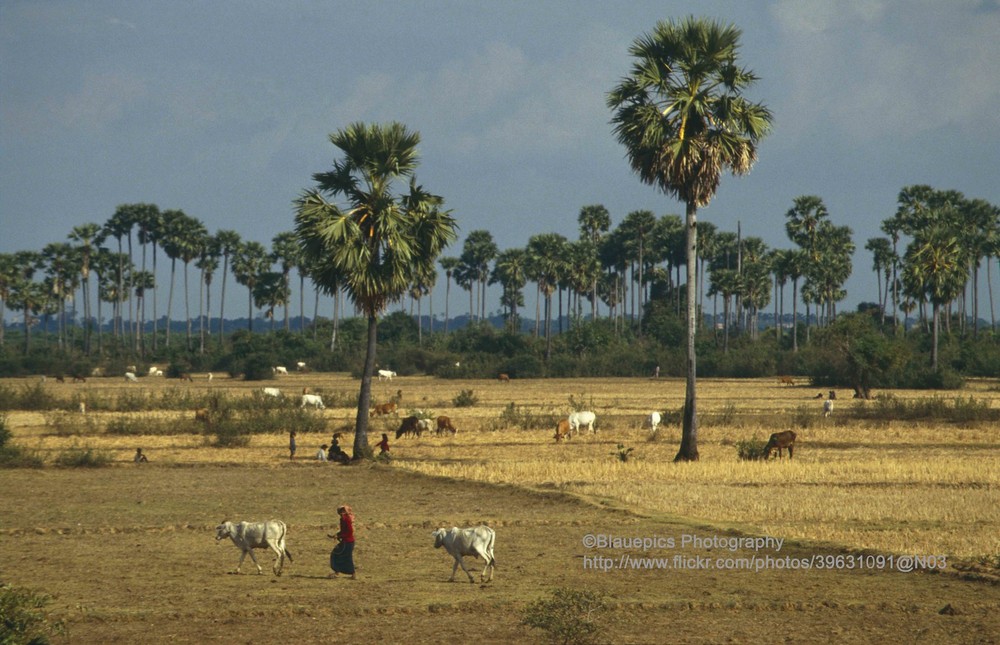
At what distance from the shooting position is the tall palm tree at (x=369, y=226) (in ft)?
117

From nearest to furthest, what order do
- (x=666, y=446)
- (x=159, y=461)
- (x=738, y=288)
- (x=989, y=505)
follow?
(x=989, y=505) → (x=159, y=461) → (x=666, y=446) → (x=738, y=288)

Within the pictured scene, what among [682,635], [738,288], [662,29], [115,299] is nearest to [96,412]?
[662,29]

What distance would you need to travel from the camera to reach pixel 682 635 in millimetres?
12891

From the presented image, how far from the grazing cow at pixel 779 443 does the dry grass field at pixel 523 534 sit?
821mm

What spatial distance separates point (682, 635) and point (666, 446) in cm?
2554

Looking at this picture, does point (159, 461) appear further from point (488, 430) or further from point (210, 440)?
point (488, 430)

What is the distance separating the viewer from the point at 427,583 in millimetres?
15938

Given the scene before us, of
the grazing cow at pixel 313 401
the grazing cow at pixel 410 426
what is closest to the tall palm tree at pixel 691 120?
the grazing cow at pixel 410 426

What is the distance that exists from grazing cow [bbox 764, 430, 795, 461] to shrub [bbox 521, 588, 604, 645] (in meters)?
21.2

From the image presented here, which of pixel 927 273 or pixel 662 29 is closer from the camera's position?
pixel 662 29

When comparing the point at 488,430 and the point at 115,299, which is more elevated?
the point at 115,299

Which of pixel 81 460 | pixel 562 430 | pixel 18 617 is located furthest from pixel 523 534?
pixel 562 430

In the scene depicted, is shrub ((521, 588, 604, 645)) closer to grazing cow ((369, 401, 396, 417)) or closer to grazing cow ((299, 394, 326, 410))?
grazing cow ((369, 401, 396, 417))

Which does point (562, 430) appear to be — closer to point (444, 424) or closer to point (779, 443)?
point (444, 424)
